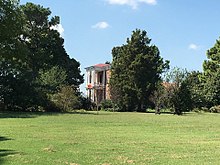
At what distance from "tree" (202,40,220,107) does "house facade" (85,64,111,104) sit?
17.4m

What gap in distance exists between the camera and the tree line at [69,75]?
41.2 metres

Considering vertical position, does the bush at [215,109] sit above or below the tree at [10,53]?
below

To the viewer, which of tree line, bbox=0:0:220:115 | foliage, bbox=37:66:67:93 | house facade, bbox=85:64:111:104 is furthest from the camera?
house facade, bbox=85:64:111:104

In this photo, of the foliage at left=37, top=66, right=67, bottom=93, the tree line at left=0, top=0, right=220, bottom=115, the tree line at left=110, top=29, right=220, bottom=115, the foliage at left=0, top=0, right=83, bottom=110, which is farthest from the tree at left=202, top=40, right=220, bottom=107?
the foliage at left=37, top=66, right=67, bottom=93

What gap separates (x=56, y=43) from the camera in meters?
67.0

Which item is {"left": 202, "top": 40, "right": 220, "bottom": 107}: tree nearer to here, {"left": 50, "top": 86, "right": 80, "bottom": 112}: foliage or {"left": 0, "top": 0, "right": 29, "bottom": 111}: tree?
{"left": 50, "top": 86, "right": 80, "bottom": 112}: foliage

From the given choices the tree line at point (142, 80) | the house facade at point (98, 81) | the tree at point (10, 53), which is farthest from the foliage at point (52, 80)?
the house facade at point (98, 81)

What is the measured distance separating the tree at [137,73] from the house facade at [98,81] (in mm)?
17896

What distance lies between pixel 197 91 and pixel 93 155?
55.7 metres

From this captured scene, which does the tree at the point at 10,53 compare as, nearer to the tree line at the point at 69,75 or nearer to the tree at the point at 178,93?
the tree line at the point at 69,75

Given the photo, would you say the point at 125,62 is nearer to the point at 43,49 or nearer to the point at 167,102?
the point at 167,102

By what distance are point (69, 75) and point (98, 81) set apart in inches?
500

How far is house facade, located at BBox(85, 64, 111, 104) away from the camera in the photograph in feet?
252

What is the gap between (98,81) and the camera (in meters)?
80.2
